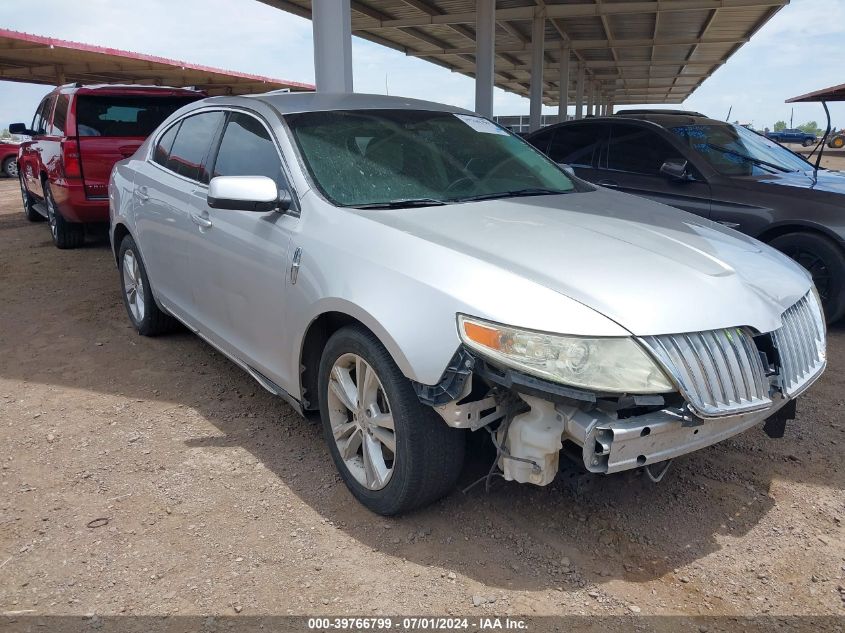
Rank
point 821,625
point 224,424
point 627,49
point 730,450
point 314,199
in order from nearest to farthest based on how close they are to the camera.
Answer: point 821,625
point 314,199
point 730,450
point 224,424
point 627,49

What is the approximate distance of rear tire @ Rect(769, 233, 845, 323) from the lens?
5.10 m

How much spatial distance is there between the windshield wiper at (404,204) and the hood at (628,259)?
0.07 m

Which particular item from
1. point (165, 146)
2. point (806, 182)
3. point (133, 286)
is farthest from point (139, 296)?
point (806, 182)

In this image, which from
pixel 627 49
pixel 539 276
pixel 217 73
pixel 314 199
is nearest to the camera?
pixel 539 276

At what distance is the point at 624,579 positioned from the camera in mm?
2340

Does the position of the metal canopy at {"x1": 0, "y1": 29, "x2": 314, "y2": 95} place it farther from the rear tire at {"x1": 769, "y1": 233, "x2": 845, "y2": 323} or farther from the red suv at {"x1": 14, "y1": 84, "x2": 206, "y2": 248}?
the rear tire at {"x1": 769, "y1": 233, "x2": 845, "y2": 323}

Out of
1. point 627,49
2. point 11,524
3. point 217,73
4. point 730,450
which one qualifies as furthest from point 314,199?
point 217,73

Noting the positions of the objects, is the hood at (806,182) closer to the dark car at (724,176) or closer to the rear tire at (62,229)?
the dark car at (724,176)

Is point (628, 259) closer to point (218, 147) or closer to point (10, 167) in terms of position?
point (218, 147)

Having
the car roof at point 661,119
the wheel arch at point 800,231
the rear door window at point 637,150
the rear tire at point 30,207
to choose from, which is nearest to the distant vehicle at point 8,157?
the rear tire at point 30,207

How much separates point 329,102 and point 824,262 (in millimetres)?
4025

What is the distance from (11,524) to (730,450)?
325 centimetres

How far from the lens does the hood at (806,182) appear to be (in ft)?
17.4

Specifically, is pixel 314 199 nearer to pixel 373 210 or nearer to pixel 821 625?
pixel 373 210
